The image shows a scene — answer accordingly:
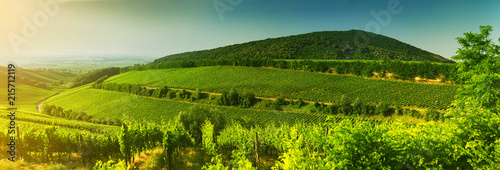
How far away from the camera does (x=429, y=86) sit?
5488 cm

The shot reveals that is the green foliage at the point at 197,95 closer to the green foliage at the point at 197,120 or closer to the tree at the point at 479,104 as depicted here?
the green foliage at the point at 197,120

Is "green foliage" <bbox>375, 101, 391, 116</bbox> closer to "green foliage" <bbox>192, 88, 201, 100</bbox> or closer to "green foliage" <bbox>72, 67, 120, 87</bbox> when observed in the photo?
"green foliage" <bbox>192, 88, 201, 100</bbox>

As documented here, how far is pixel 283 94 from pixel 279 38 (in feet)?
290

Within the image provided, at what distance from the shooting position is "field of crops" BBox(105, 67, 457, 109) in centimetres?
5047

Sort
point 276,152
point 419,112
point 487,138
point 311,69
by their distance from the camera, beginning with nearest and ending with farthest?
point 487,138 < point 276,152 < point 419,112 < point 311,69

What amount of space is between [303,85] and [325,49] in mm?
53750

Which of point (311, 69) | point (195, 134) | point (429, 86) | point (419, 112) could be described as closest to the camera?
point (195, 134)

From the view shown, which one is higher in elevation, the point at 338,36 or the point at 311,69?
the point at 338,36

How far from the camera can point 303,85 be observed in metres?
63.6

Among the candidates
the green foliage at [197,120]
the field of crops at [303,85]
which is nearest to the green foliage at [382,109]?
the field of crops at [303,85]

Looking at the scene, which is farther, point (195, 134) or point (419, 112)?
point (419, 112)

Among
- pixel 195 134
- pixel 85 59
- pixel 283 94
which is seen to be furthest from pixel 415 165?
pixel 85 59

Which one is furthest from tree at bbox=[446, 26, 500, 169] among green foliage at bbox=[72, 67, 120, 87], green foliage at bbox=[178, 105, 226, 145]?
green foliage at bbox=[72, 67, 120, 87]

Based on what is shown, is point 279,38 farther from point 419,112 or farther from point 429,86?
point 419,112
